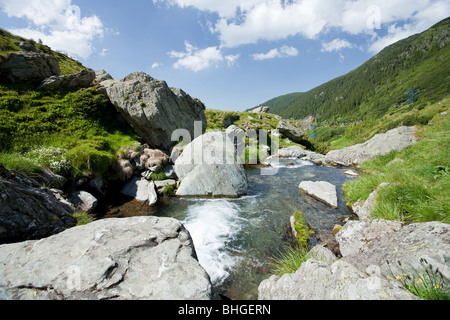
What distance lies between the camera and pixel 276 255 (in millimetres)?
6930

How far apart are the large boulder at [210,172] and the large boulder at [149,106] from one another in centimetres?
594

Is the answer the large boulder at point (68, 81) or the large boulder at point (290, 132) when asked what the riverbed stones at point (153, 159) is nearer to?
the large boulder at point (68, 81)

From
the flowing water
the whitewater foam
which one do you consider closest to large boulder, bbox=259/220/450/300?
the flowing water

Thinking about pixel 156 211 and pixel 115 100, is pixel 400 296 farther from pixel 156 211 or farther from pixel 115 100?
pixel 115 100

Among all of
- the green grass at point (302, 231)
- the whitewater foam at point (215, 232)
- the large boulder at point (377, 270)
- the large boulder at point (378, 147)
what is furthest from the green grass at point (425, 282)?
the large boulder at point (378, 147)

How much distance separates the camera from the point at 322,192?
12.0 m

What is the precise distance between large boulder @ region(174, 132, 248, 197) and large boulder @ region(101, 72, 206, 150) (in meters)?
5.94

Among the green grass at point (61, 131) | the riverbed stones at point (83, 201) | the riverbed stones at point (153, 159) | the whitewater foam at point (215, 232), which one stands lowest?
the whitewater foam at point (215, 232)

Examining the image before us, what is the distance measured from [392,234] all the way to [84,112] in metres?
Result: 21.3

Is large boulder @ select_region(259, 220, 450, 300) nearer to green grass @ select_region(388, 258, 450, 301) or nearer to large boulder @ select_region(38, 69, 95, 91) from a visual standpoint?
green grass @ select_region(388, 258, 450, 301)

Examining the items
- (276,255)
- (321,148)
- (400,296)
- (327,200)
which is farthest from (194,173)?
(321,148)

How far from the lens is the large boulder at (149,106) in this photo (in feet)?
54.6

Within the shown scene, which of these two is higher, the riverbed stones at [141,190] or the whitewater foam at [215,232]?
the riverbed stones at [141,190]

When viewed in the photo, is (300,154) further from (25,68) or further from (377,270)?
(25,68)
